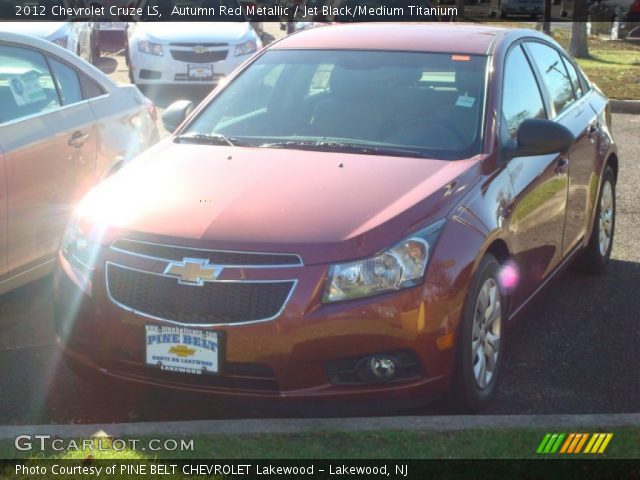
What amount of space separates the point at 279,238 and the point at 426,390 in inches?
33.7

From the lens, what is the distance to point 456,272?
443 cm

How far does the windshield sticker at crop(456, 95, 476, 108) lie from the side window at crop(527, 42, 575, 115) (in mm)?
979

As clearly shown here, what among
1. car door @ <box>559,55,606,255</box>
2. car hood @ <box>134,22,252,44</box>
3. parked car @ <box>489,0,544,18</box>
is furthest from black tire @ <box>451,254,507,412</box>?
parked car @ <box>489,0,544,18</box>

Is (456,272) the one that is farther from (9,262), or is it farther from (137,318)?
(9,262)

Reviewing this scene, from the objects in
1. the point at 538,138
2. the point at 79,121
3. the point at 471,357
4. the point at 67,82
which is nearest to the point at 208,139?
the point at 79,121

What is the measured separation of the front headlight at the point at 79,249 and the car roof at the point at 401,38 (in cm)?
201

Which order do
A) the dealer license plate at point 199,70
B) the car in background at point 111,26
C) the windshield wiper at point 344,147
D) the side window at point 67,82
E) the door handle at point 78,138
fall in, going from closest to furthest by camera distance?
the windshield wiper at point 344,147
the door handle at point 78,138
the side window at point 67,82
the dealer license plate at point 199,70
the car in background at point 111,26

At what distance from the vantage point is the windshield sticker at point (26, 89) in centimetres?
619

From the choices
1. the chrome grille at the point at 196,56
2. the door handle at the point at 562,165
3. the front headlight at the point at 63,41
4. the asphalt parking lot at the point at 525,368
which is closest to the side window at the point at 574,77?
the door handle at the point at 562,165

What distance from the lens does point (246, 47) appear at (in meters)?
15.4

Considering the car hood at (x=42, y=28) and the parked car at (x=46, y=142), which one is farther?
the car hood at (x=42, y=28)

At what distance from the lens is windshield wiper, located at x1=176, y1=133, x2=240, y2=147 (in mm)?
5574

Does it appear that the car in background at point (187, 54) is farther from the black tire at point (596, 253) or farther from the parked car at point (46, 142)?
the black tire at point (596, 253)

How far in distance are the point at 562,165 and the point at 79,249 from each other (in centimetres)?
275
